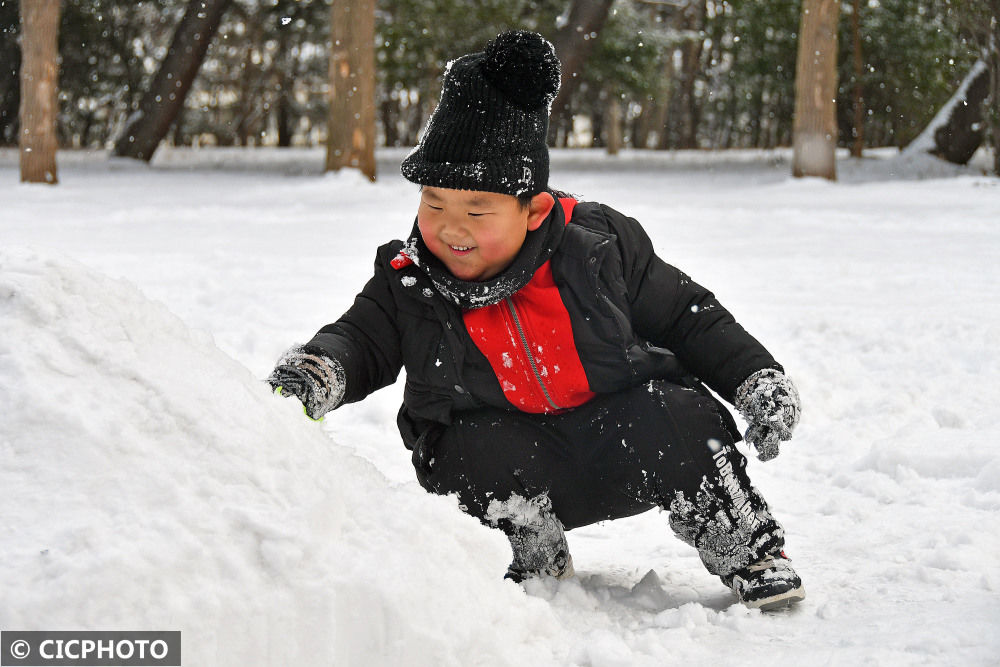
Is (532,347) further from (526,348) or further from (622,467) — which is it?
(622,467)

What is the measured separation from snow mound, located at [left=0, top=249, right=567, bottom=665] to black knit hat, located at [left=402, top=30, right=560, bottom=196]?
0.67 meters

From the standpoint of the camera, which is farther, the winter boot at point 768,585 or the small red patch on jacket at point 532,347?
the small red patch on jacket at point 532,347

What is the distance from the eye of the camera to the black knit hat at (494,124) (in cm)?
212

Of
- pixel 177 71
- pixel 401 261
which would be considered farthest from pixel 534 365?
pixel 177 71

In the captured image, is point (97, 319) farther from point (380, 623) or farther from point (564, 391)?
point (564, 391)

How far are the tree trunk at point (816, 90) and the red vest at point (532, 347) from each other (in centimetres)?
1012

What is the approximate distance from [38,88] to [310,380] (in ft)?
31.8

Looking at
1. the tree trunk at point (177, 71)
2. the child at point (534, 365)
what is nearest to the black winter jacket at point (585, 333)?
the child at point (534, 365)

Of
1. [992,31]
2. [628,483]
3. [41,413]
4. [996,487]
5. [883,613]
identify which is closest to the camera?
[41,413]

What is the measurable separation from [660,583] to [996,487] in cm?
108

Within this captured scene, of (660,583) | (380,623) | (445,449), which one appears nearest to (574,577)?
(660,583)

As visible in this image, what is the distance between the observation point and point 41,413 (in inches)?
54.4

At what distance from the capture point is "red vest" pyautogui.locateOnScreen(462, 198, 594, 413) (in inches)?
Result: 83.7

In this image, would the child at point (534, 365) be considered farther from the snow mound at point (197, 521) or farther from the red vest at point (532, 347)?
the snow mound at point (197, 521)
